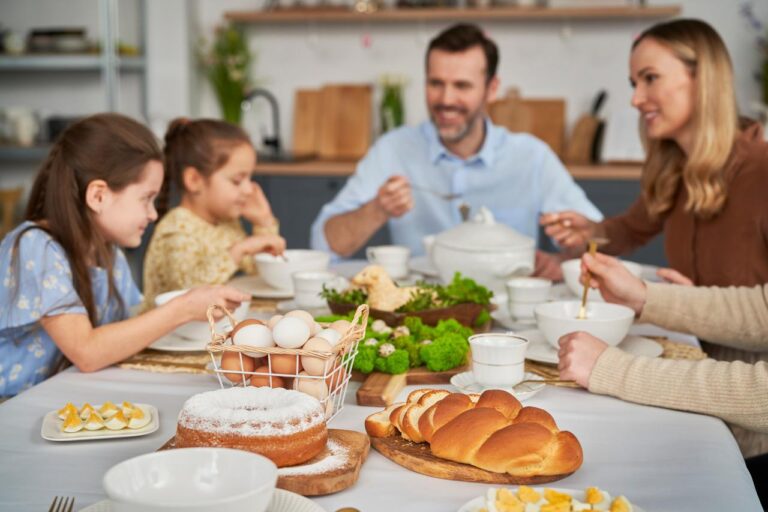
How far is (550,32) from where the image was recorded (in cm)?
507

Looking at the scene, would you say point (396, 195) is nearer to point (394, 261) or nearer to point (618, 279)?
point (394, 261)

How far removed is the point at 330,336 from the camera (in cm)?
122

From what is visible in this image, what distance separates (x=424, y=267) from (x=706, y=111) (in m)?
0.84

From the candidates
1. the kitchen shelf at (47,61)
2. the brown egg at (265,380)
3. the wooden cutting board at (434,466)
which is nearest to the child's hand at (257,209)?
the brown egg at (265,380)

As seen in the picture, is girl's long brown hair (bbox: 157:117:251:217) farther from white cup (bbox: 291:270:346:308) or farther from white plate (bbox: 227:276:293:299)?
white cup (bbox: 291:270:346:308)

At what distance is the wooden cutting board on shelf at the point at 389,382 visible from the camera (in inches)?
53.8

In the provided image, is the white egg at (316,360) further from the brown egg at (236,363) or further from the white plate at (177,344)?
the white plate at (177,344)

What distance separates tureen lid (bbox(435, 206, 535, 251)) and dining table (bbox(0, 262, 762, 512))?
0.66 metres

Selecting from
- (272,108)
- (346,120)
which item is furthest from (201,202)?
(272,108)

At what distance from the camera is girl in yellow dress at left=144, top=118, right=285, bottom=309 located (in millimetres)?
2504

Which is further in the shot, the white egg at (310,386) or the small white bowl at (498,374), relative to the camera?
the small white bowl at (498,374)

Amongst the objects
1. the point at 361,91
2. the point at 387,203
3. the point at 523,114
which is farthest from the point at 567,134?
the point at 387,203

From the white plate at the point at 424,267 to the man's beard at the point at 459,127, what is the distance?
677mm

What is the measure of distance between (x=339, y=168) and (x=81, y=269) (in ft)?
9.79
